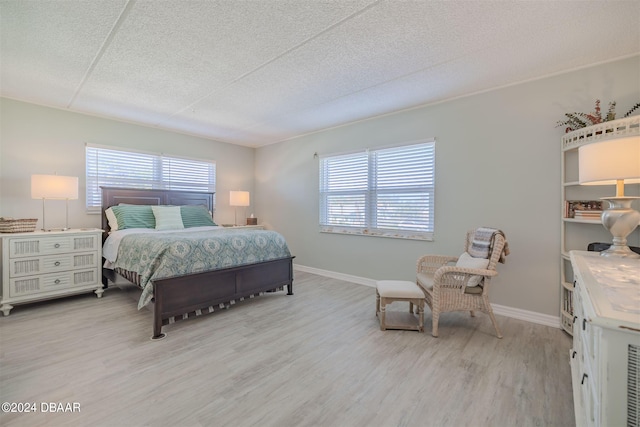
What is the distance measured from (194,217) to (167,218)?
0.41 meters

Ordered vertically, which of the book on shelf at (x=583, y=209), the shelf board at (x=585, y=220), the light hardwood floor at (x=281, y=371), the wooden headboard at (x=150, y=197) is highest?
the wooden headboard at (x=150, y=197)

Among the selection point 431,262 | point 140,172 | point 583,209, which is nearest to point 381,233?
point 431,262

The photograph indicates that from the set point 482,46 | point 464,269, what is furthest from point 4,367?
point 482,46

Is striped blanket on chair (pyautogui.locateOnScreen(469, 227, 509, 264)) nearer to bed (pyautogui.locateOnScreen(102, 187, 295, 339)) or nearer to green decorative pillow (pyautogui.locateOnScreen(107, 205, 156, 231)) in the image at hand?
bed (pyautogui.locateOnScreen(102, 187, 295, 339))

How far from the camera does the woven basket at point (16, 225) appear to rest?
300 centimetres

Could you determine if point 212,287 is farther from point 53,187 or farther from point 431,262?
point 431,262

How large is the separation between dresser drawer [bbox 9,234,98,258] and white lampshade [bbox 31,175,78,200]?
50 centimetres

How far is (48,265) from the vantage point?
3154mm

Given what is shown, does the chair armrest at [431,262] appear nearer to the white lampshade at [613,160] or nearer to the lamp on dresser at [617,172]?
the lamp on dresser at [617,172]

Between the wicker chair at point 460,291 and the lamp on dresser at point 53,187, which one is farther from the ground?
the lamp on dresser at point 53,187

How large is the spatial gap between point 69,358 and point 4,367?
0.37 metres

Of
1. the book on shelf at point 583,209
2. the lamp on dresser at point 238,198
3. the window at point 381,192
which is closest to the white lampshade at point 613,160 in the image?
the book on shelf at point 583,209

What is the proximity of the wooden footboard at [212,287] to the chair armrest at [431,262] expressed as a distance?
166cm

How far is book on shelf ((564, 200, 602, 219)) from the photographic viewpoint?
7.77ft
